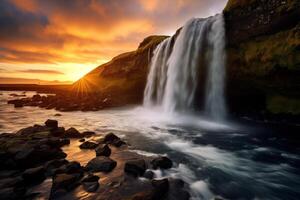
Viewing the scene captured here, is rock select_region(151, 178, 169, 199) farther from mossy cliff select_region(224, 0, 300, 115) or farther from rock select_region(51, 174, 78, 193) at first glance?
mossy cliff select_region(224, 0, 300, 115)

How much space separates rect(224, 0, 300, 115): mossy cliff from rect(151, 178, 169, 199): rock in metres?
11.5

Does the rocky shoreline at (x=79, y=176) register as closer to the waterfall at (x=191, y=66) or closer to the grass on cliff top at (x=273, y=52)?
the grass on cliff top at (x=273, y=52)

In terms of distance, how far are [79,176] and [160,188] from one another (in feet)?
9.20

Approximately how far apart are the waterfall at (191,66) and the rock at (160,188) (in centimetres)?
1308

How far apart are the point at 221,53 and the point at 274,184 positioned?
1177cm

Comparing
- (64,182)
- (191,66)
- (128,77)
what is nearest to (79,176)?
(64,182)

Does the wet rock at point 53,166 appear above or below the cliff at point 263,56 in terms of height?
below

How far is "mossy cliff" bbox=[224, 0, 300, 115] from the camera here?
12.2 metres

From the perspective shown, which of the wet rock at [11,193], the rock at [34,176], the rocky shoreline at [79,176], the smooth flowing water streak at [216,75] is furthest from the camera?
the smooth flowing water streak at [216,75]

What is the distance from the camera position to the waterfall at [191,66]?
16.8 metres

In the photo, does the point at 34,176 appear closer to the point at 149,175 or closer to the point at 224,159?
the point at 149,175

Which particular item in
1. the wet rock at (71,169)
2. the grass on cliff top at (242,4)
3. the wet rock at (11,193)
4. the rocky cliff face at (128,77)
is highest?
the grass on cliff top at (242,4)

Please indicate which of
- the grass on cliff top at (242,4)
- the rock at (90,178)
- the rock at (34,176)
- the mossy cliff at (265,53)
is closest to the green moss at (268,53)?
the mossy cliff at (265,53)

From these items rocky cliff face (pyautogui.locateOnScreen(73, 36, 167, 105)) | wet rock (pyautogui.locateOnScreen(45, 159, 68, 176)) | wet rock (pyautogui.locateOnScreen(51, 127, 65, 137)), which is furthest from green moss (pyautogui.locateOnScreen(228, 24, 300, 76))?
wet rock (pyautogui.locateOnScreen(45, 159, 68, 176))
